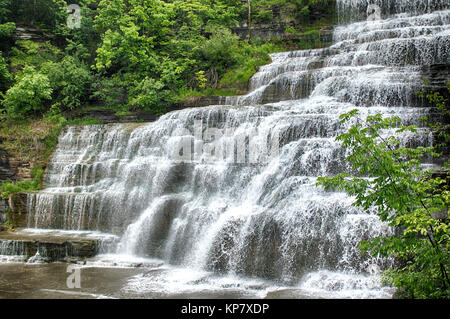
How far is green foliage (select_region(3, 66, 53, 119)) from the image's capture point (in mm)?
21562

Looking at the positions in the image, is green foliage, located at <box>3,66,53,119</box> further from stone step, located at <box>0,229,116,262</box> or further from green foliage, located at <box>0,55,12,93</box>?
stone step, located at <box>0,229,116,262</box>

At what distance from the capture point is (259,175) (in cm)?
1285

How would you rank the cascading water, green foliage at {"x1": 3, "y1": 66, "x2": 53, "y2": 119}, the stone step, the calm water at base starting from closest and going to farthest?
the calm water at base
the cascading water
the stone step
green foliage at {"x1": 3, "y1": 66, "x2": 53, "y2": 119}

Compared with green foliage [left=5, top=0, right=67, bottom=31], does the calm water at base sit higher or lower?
lower

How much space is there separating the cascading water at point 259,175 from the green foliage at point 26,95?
3.65 m

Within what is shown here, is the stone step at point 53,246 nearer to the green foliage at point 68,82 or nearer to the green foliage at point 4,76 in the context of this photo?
the green foliage at point 68,82

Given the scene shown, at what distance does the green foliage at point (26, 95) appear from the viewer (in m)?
21.6

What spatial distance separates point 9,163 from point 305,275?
16.1 meters

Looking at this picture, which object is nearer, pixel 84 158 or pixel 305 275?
pixel 305 275

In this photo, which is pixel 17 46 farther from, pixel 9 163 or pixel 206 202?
pixel 206 202

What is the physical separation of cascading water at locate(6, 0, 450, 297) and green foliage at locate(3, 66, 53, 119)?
12.0 feet

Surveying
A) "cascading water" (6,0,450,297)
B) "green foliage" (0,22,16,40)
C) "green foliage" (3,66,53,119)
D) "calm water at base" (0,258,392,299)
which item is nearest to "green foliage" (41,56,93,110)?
"green foliage" (3,66,53,119)

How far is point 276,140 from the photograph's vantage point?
1374 centimetres
